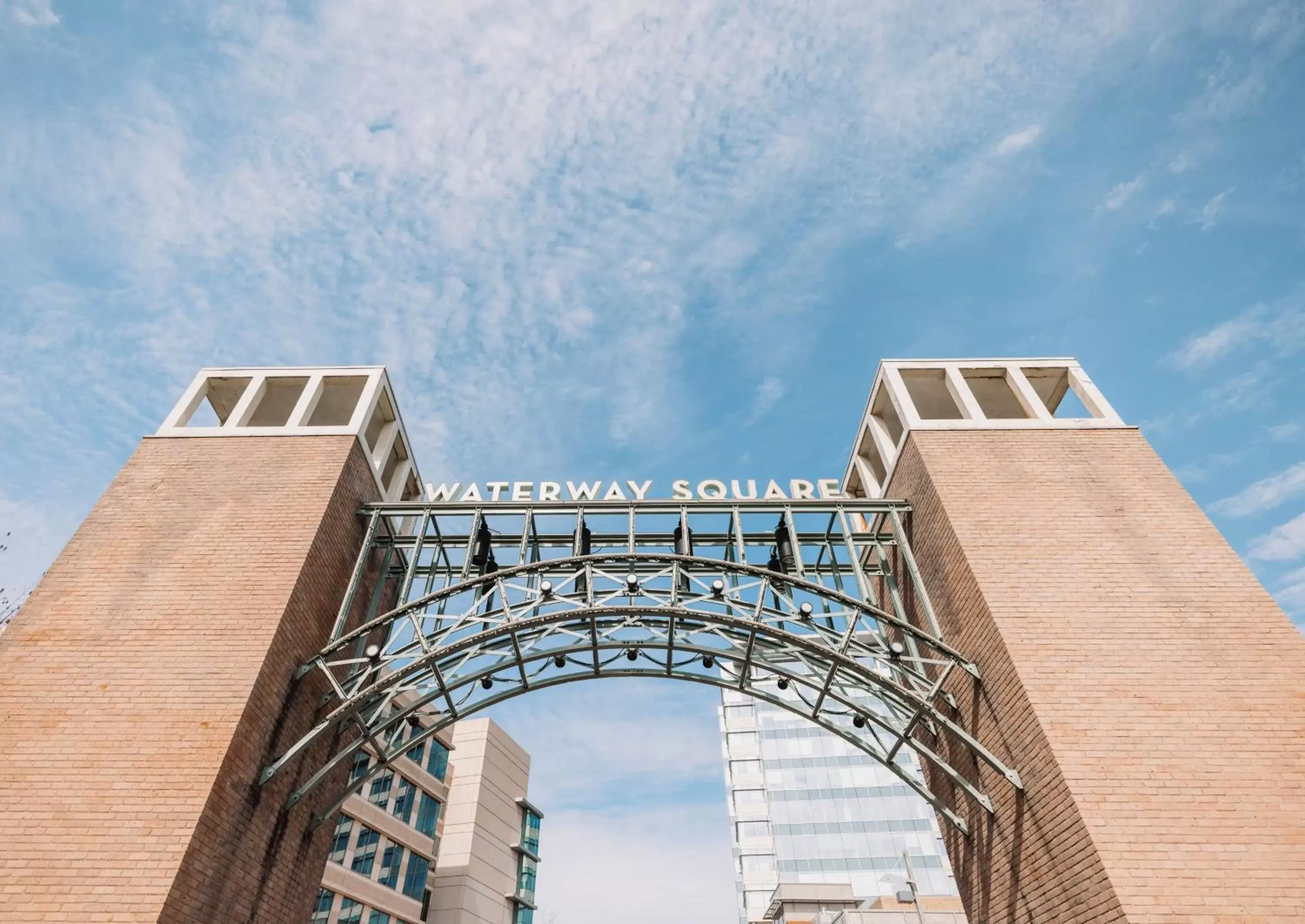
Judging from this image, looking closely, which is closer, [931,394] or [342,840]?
[931,394]

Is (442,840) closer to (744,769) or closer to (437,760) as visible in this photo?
(437,760)

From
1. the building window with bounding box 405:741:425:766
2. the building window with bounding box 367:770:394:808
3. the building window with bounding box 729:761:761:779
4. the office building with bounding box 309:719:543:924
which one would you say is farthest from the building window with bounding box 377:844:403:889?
the building window with bounding box 729:761:761:779

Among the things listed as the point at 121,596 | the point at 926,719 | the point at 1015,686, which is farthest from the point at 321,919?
the point at 1015,686

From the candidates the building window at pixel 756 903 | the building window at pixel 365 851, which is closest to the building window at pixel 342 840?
the building window at pixel 365 851

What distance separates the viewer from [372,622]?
13023 millimetres

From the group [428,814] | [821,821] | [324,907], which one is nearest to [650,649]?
[324,907]

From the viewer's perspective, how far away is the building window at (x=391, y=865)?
38000 millimetres

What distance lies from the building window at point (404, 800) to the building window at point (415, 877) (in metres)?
1.98

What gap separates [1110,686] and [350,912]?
35.4 meters

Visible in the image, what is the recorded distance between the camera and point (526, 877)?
51.9 meters

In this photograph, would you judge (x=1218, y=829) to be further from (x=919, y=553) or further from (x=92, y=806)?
(x=92, y=806)

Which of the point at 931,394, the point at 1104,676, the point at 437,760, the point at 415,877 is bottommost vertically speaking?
the point at 1104,676

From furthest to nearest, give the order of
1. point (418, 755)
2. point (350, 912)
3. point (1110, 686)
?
1. point (418, 755)
2. point (350, 912)
3. point (1110, 686)

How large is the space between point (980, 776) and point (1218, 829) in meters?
3.51
